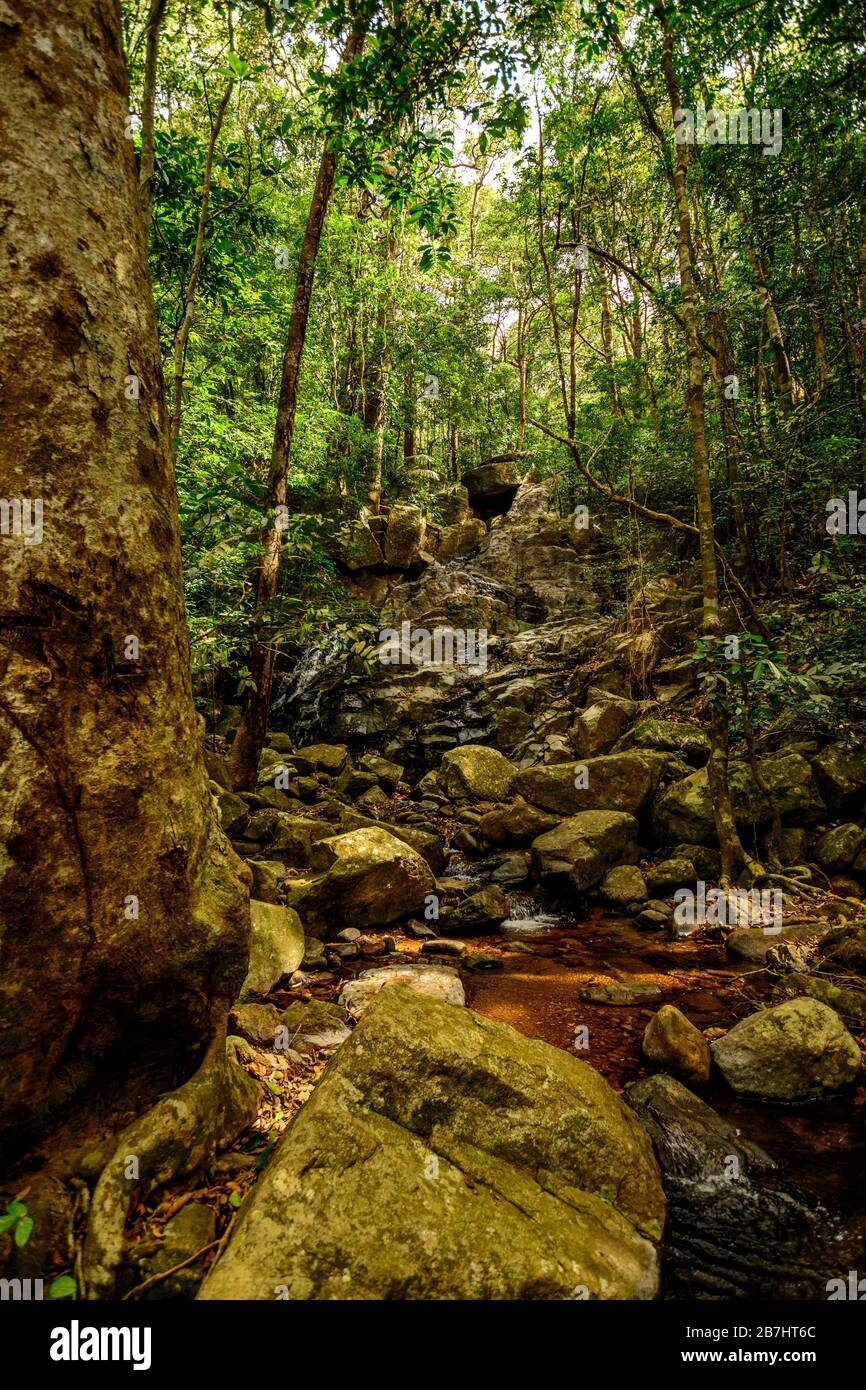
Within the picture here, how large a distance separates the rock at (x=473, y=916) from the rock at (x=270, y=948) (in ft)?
7.33

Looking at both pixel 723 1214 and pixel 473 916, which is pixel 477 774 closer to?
pixel 473 916

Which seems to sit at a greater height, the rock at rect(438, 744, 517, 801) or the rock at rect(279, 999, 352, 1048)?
the rock at rect(438, 744, 517, 801)

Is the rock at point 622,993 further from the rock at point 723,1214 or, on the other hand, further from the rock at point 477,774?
the rock at point 477,774

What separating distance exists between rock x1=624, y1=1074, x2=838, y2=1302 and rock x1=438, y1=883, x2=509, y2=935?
3.26 metres

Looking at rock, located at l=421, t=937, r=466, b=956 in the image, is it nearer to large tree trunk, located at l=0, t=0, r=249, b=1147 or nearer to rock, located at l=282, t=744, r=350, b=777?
large tree trunk, located at l=0, t=0, r=249, b=1147

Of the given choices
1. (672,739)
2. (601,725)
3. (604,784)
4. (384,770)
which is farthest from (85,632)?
(384,770)

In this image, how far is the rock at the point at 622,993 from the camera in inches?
210

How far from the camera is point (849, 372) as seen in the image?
994cm

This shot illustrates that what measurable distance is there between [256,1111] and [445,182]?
27.2 feet

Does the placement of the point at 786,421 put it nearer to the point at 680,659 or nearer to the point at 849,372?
the point at 849,372

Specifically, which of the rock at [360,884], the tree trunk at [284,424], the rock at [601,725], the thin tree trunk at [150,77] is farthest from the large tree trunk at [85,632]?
the rock at [601,725]

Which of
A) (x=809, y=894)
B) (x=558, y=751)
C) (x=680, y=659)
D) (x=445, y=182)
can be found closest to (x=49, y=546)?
(x=445, y=182)

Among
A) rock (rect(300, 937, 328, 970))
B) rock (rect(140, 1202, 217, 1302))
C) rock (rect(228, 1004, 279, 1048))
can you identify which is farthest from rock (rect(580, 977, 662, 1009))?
rock (rect(140, 1202, 217, 1302))

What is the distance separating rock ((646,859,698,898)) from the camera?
762 centimetres
